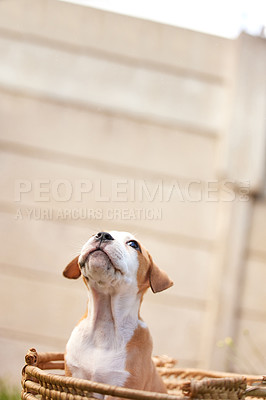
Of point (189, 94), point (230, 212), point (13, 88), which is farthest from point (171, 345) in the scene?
point (13, 88)

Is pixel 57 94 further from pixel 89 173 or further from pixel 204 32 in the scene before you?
pixel 204 32

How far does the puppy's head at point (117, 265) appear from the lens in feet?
2.95

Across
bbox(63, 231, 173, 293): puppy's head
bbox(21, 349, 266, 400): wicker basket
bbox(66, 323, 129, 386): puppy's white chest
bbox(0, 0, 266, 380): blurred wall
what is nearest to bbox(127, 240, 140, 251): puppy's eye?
bbox(63, 231, 173, 293): puppy's head

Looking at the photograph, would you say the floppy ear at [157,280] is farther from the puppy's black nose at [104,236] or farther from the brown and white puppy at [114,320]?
the puppy's black nose at [104,236]

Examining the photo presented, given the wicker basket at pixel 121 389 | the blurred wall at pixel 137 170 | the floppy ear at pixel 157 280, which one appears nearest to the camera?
the wicker basket at pixel 121 389

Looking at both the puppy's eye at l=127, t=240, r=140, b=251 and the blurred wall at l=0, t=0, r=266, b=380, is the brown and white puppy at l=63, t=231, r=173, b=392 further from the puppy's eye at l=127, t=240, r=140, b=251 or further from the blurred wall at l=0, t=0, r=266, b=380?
the blurred wall at l=0, t=0, r=266, b=380

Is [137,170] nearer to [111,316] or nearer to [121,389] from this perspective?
[111,316]

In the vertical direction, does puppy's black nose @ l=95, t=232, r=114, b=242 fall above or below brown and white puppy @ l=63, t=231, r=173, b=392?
above

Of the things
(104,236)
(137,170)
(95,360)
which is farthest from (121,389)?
(137,170)

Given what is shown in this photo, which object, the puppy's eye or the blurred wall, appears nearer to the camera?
the puppy's eye

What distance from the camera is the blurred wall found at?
2.04 metres

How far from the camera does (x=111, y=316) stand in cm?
94

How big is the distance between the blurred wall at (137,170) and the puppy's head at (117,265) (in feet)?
3.50

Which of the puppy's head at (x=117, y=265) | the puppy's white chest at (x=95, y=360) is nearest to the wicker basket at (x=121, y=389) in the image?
the puppy's white chest at (x=95, y=360)
